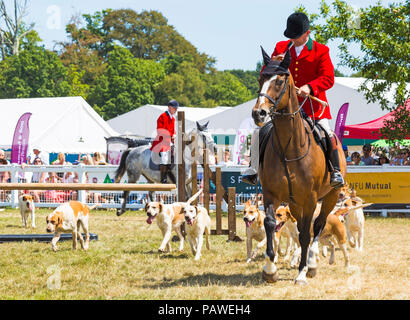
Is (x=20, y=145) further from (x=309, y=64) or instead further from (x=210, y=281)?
(x=309, y=64)

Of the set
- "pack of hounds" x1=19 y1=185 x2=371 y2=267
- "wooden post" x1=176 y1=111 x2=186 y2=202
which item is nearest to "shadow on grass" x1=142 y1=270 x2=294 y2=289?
"pack of hounds" x1=19 y1=185 x2=371 y2=267

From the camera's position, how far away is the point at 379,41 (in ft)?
64.2

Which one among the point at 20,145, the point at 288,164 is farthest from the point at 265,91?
the point at 20,145

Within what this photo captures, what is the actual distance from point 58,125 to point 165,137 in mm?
15501

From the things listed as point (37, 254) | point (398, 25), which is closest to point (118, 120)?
point (398, 25)

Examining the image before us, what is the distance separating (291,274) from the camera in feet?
27.8

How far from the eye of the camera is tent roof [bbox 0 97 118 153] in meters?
28.9

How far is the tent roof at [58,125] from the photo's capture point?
94.9ft

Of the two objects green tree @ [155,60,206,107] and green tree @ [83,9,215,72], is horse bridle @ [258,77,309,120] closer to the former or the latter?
green tree @ [155,60,206,107]

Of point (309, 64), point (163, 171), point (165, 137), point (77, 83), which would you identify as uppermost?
point (77, 83)

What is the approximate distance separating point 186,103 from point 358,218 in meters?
62.8

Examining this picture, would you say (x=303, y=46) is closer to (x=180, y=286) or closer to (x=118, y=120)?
(x=180, y=286)

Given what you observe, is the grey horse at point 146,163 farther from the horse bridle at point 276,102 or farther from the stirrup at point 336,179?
the horse bridle at point 276,102

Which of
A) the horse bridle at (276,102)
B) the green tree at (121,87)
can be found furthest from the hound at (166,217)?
the green tree at (121,87)
